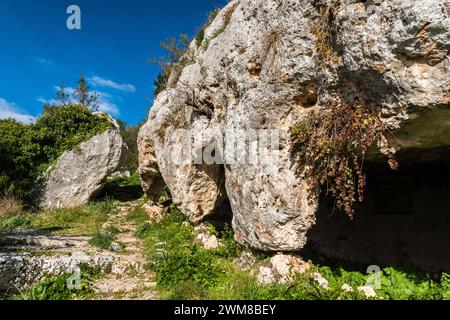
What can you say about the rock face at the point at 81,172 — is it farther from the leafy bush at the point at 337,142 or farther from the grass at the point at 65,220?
the leafy bush at the point at 337,142

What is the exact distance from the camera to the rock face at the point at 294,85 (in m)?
4.31

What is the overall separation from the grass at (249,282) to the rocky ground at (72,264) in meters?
0.37

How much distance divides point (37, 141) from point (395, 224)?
45.9 feet

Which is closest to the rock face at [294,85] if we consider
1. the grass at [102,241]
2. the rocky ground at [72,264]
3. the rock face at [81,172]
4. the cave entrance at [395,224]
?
the rocky ground at [72,264]

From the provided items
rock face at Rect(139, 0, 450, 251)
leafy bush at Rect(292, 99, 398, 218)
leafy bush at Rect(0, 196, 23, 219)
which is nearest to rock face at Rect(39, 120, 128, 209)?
leafy bush at Rect(0, 196, 23, 219)

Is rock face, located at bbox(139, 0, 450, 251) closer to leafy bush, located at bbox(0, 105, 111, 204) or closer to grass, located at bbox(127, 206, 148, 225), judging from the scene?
grass, located at bbox(127, 206, 148, 225)

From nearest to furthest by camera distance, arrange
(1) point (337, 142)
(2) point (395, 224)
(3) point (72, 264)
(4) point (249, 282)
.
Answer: (1) point (337, 142)
(4) point (249, 282)
(3) point (72, 264)
(2) point (395, 224)

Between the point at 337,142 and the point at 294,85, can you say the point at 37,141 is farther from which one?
the point at 337,142

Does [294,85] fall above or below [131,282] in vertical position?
above

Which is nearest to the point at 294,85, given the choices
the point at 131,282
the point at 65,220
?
the point at 131,282

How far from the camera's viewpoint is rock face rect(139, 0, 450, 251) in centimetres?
431

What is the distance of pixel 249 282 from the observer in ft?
18.6

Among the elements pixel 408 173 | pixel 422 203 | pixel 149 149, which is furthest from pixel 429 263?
pixel 149 149

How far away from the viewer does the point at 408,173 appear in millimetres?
8742
